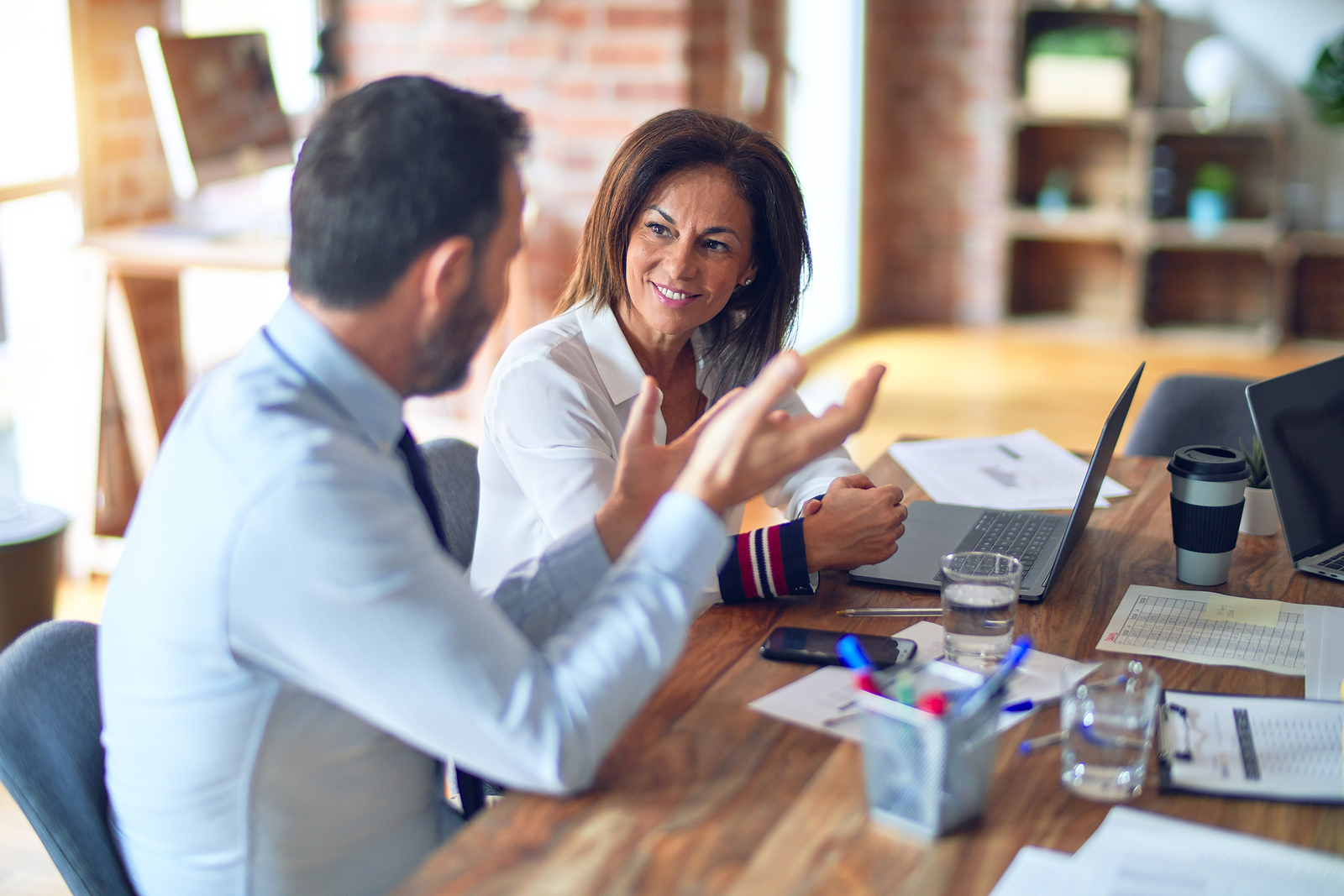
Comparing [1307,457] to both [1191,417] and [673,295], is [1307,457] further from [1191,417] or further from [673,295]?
[673,295]

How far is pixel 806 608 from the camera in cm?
146

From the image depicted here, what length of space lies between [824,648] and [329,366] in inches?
23.2

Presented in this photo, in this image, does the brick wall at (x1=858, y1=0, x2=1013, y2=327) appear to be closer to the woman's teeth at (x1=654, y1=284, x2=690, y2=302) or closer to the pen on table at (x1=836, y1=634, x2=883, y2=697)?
the woman's teeth at (x1=654, y1=284, x2=690, y2=302)

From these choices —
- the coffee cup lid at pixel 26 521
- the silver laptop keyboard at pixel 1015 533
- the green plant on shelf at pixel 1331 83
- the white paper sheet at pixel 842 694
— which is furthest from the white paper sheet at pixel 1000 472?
the green plant on shelf at pixel 1331 83

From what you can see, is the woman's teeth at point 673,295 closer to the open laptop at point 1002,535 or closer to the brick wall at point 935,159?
the open laptop at point 1002,535

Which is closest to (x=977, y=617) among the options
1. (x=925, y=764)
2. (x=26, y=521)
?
(x=925, y=764)

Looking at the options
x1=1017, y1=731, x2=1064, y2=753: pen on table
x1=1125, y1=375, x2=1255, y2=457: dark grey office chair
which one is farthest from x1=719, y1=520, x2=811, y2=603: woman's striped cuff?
x1=1125, y1=375, x2=1255, y2=457: dark grey office chair

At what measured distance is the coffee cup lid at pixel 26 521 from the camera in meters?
2.43

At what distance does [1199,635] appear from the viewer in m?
1.39

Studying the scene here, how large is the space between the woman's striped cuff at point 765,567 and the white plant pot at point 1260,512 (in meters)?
0.69

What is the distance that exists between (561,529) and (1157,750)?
74 centimetres

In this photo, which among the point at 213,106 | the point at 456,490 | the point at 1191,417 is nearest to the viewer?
the point at 456,490

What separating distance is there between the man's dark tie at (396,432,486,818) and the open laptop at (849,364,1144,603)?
542 mm

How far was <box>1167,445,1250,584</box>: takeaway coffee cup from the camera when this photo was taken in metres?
1.53
